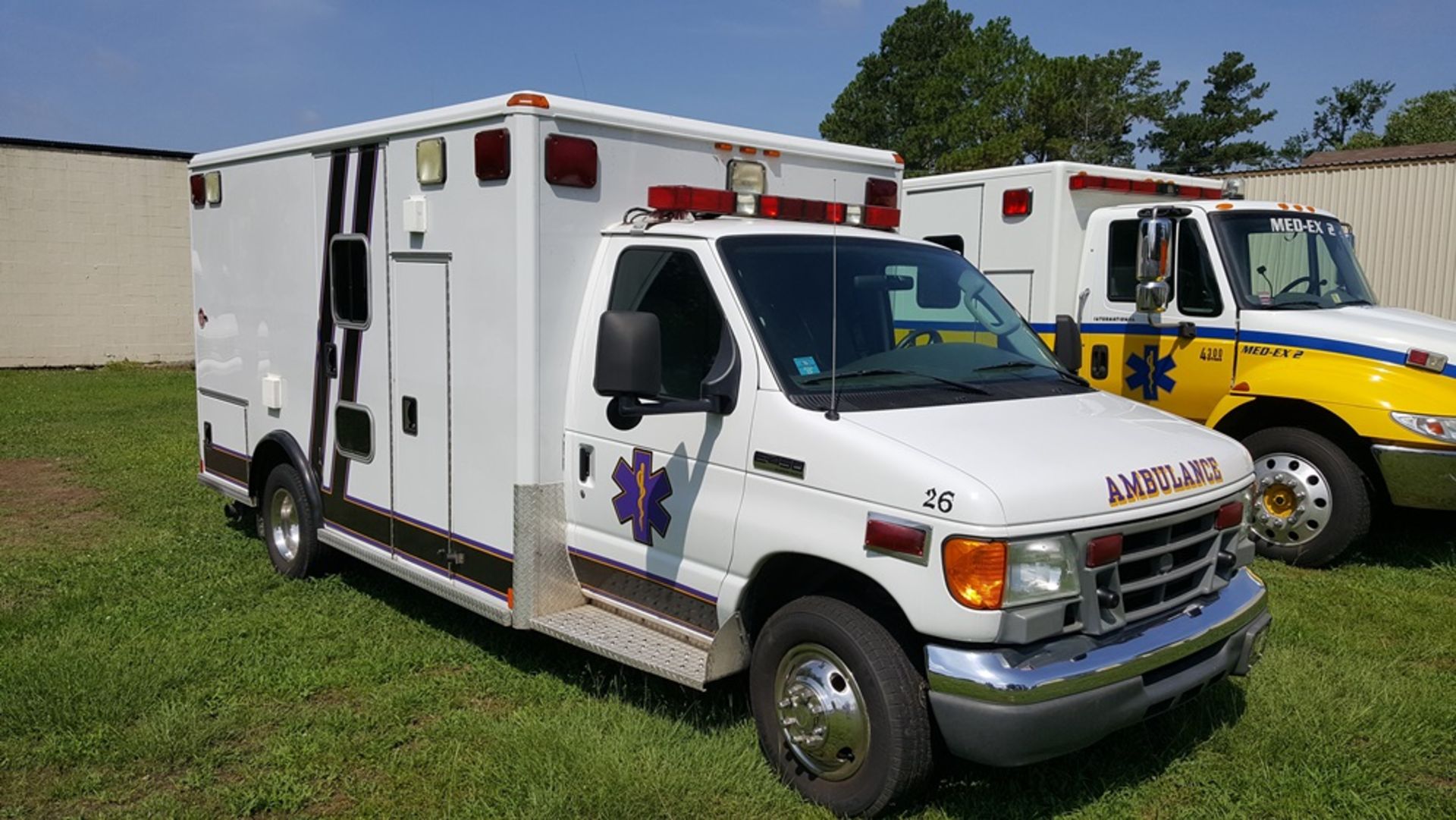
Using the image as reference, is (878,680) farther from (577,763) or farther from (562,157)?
(562,157)

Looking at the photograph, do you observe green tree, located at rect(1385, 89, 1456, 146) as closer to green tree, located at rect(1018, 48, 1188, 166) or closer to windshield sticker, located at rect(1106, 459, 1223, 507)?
green tree, located at rect(1018, 48, 1188, 166)

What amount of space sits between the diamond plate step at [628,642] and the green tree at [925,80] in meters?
43.8

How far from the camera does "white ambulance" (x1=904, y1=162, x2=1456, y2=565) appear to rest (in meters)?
7.03

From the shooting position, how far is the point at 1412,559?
7613mm

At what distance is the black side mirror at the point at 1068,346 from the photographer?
5.50 m

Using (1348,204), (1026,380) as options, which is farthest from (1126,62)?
(1026,380)

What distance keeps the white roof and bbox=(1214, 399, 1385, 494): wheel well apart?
3169 mm

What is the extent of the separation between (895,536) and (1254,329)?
487 cm

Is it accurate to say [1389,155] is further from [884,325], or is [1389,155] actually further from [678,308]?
[678,308]

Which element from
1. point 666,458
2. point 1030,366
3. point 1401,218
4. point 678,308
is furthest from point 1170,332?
point 1401,218

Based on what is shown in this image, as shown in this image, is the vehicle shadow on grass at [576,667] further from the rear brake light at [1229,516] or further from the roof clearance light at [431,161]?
the roof clearance light at [431,161]

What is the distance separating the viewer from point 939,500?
3.66 meters

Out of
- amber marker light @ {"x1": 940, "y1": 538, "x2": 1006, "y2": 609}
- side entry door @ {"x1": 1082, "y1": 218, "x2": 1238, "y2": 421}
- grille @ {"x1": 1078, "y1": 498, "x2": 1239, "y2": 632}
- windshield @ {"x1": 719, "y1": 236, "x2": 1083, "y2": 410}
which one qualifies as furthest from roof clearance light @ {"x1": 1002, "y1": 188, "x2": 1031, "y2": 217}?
amber marker light @ {"x1": 940, "y1": 538, "x2": 1006, "y2": 609}

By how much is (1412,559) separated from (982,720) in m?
5.45
